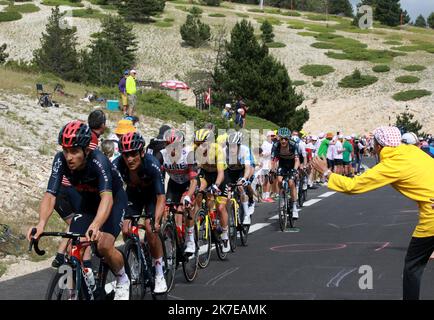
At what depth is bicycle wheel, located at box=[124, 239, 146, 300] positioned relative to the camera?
24.5 feet

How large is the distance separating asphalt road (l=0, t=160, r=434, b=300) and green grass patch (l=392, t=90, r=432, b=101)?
173 ft

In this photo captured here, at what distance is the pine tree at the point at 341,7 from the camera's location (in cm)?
14550

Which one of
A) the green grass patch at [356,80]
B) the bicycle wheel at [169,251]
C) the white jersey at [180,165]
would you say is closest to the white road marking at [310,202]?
the white jersey at [180,165]

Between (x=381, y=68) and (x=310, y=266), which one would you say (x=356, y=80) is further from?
(x=310, y=266)

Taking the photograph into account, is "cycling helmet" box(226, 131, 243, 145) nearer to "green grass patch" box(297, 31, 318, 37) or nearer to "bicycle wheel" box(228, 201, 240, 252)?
"bicycle wheel" box(228, 201, 240, 252)

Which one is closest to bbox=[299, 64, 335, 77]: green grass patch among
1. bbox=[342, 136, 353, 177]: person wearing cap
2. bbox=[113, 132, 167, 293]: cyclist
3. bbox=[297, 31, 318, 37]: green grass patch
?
bbox=[297, 31, 318, 37]: green grass patch

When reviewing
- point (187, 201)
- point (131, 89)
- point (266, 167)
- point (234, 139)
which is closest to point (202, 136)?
point (187, 201)

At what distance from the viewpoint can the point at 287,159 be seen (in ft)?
50.8

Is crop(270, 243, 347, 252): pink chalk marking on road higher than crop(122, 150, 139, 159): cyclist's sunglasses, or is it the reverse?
crop(122, 150, 139, 159): cyclist's sunglasses

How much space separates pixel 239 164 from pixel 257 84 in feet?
124

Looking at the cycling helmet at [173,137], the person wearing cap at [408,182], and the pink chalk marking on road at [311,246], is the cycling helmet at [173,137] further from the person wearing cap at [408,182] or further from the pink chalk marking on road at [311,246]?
the pink chalk marking on road at [311,246]

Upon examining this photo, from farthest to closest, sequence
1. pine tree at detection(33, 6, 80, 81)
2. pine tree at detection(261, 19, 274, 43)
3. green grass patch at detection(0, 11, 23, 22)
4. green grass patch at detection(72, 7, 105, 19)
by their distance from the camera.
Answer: green grass patch at detection(72, 7, 105, 19) → pine tree at detection(261, 19, 274, 43) → green grass patch at detection(0, 11, 23, 22) → pine tree at detection(33, 6, 80, 81)

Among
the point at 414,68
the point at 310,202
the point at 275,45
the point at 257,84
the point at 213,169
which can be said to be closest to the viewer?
the point at 213,169

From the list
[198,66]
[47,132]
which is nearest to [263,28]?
[198,66]
